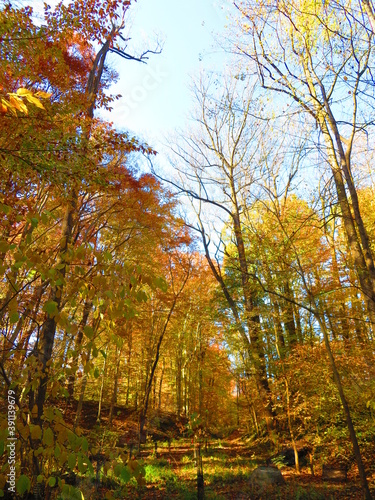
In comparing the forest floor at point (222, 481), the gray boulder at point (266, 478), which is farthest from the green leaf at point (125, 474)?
the gray boulder at point (266, 478)

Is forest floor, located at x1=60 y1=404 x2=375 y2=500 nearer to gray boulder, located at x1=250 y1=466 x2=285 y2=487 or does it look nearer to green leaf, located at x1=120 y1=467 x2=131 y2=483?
gray boulder, located at x1=250 y1=466 x2=285 y2=487

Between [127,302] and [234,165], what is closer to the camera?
[127,302]

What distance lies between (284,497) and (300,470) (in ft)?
8.59

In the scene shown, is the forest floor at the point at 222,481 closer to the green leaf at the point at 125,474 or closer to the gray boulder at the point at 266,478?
the gray boulder at the point at 266,478

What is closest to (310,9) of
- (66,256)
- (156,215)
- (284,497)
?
(66,256)

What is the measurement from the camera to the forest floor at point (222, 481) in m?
6.20

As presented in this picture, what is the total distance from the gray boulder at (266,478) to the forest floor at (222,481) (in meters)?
0.17

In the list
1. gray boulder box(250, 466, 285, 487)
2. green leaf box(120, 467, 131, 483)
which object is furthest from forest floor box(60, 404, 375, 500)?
green leaf box(120, 467, 131, 483)

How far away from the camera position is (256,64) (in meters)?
5.11

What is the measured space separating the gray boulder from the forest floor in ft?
0.56

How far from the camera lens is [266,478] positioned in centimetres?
705

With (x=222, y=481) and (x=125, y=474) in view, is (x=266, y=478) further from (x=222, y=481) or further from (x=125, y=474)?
(x=125, y=474)

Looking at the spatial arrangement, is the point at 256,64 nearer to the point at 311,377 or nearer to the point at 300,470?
the point at 311,377

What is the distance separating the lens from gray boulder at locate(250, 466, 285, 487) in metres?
6.96
